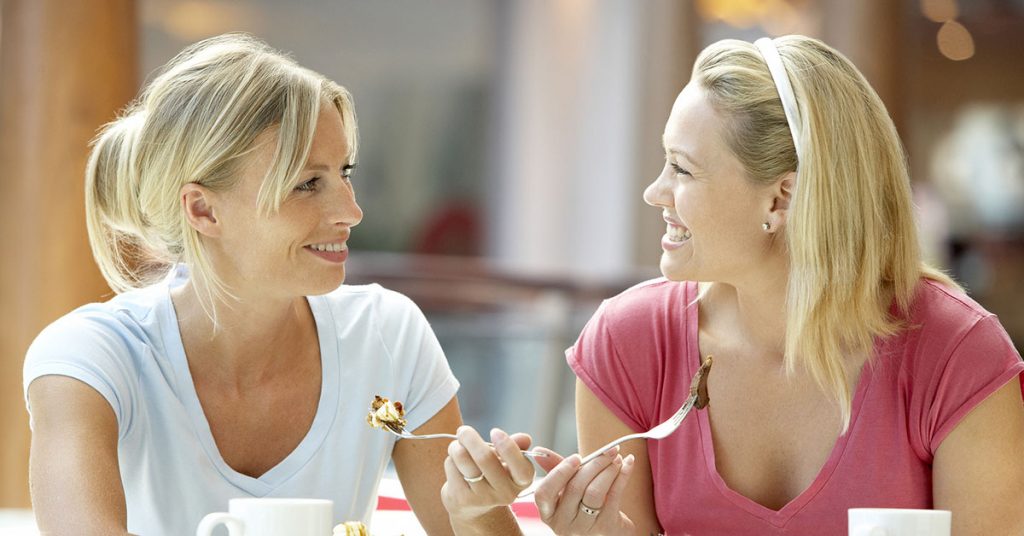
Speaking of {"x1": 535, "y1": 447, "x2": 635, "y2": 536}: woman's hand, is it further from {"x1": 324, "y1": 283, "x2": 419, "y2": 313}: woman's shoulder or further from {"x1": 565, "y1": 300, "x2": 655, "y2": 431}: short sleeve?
{"x1": 324, "y1": 283, "x2": 419, "y2": 313}: woman's shoulder

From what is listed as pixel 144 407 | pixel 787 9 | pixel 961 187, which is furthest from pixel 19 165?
pixel 961 187

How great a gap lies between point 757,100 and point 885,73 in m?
2.99

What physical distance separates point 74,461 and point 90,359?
0.51 ft

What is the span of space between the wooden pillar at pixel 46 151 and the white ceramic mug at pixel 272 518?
6.08 feet

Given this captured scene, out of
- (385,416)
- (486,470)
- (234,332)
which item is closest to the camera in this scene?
(486,470)

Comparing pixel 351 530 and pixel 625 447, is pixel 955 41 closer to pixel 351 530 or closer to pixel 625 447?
pixel 625 447

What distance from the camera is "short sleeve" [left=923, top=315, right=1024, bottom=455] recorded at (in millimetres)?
1556

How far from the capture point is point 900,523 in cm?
110

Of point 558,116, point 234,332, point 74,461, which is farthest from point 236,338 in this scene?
point 558,116

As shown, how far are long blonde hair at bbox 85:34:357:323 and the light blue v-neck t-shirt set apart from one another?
10cm

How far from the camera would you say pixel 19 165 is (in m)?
2.81

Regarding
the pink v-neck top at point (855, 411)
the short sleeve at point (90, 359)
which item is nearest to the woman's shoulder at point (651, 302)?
the pink v-neck top at point (855, 411)

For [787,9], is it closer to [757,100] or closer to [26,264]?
[26,264]

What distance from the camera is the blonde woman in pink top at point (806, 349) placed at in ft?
5.18
